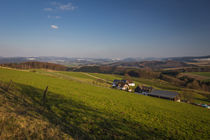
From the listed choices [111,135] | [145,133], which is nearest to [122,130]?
[111,135]

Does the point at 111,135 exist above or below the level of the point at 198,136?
above

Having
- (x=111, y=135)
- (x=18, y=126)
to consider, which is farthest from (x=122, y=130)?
(x=18, y=126)

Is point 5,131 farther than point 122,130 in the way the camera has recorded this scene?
No

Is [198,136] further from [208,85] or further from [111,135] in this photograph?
[208,85]

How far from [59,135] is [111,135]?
3.85 meters

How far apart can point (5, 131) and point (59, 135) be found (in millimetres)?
2629

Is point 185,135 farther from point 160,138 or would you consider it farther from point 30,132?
point 30,132

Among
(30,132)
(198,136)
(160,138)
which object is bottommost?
(198,136)

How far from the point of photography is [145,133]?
382 inches

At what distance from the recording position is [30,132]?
6070mm

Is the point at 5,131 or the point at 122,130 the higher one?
the point at 5,131

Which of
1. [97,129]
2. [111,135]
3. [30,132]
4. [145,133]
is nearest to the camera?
[30,132]

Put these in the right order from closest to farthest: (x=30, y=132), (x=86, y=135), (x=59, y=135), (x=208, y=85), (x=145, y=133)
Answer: (x=30, y=132) < (x=59, y=135) < (x=86, y=135) < (x=145, y=133) < (x=208, y=85)

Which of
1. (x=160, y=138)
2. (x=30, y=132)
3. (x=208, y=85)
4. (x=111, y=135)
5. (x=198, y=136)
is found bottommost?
(x=208, y=85)
